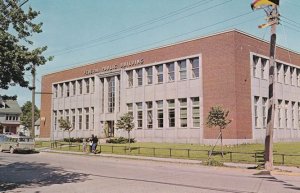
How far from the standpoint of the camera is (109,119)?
53812 millimetres

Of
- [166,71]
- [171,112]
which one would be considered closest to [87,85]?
[166,71]

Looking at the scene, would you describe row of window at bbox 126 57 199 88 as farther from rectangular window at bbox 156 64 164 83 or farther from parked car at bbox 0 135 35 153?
parked car at bbox 0 135 35 153

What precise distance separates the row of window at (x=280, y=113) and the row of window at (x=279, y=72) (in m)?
2.57

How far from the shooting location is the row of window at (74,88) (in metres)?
57.8

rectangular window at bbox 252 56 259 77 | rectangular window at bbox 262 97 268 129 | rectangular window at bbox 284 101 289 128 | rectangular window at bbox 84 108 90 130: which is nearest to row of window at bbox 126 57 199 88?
rectangular window at bbox 252 56 259 77

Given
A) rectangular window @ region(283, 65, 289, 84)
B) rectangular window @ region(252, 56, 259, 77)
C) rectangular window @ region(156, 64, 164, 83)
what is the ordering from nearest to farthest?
1. rectangular window @ region(252, 56, 259, 77)
2. rectangular window @ region(156, 64, 164, 83)
3. rectangular window @ region(283, 65, 289, 84)

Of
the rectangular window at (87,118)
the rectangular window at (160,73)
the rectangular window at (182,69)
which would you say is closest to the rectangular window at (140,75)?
the rectangular window at (160,73)

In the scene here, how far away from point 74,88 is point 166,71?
21.4 metres

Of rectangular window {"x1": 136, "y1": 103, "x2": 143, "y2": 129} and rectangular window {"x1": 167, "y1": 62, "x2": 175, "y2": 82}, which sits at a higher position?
rectangular window {"x1": 167, "y1": 62, "x2": 175, "y2": 82}

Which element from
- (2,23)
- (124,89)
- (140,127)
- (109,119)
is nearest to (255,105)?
(140,127)

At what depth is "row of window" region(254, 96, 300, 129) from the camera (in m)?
41.5

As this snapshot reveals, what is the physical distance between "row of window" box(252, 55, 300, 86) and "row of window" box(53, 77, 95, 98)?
25.3 meters

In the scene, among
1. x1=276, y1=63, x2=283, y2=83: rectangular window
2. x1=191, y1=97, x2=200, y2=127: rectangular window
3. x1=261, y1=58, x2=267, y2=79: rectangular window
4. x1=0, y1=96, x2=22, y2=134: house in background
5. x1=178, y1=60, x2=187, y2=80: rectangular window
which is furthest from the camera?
x1=0, y1=96, x2=22, y2=134: house in background

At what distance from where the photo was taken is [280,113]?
151 feet
